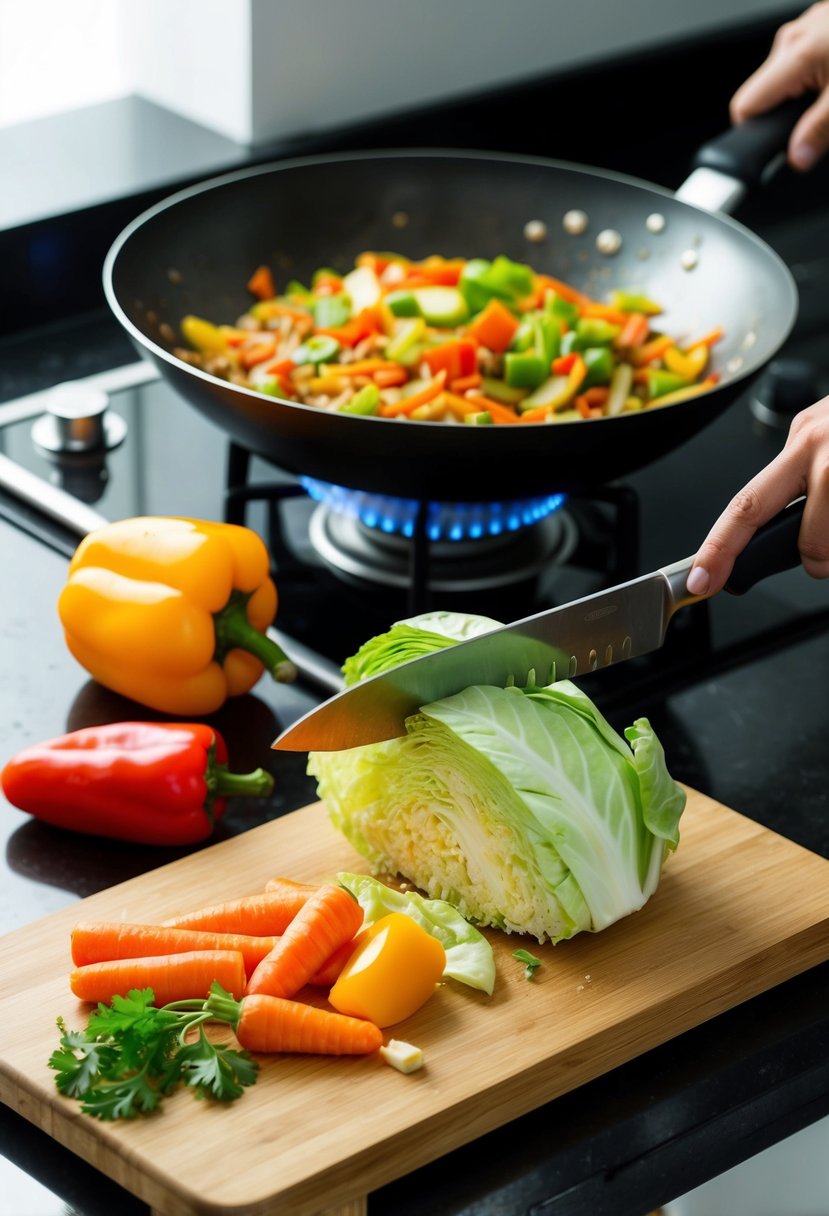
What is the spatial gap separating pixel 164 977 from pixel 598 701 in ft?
2.10

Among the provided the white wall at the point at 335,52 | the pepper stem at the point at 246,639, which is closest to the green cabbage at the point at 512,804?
the pepper stem at the point at 246,639

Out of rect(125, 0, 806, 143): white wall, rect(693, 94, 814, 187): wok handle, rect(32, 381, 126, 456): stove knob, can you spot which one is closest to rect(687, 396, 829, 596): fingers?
rect(693, 94, 814, 187): wok handle

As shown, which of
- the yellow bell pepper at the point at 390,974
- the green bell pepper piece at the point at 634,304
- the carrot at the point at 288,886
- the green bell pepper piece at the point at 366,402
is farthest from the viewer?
the green bell pepper piece at the point at 634,304

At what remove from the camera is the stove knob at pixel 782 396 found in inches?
89.7

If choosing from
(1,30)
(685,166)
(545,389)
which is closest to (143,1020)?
(545,389)

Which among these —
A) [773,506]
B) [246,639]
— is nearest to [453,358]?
[246,639]

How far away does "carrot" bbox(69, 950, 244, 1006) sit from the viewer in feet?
3.85

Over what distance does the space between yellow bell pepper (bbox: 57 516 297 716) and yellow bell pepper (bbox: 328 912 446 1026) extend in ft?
1.43

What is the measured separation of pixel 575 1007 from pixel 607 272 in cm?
123

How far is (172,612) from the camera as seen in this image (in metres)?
1.52

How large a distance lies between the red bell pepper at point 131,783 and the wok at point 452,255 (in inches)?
13.2

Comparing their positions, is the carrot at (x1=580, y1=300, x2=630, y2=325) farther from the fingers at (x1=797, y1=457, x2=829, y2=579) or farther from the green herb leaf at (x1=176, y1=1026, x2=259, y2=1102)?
the green herb leaf at (x1=176, y1=1026, x2=259, y2=1102)

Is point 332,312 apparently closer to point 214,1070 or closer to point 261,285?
point 261,285

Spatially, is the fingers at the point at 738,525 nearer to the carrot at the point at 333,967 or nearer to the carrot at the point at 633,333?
the carrot at the point at 333,967
